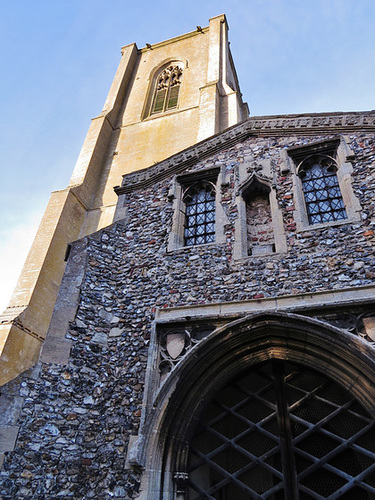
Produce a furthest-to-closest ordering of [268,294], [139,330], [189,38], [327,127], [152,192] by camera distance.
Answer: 1. [189,38]
2. [152,192]
3. [327,127]
4. [139,330]
5. [268,294]

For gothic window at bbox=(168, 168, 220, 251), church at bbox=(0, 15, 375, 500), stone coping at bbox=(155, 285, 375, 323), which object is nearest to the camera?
church at bbox=(0, 15, 375, 500)

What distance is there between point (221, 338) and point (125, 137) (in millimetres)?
14537

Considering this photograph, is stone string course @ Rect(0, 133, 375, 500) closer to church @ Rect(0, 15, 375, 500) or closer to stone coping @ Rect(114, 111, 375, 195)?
church @ Rect(0, 15, 375, 500)

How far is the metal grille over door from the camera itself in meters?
4.73

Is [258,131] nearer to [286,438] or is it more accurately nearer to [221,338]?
[221,338]

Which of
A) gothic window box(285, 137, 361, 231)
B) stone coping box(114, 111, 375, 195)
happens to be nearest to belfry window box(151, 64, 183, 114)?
stone coping box(114, 111, 375, 195)

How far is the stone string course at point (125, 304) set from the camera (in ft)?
16.0

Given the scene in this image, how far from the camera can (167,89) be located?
19859mm

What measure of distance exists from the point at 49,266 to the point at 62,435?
8.14m

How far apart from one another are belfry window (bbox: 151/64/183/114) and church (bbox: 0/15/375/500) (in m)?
11.9

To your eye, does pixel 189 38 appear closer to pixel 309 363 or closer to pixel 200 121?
pixel 200 121

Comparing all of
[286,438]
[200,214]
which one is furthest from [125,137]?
[286,438]

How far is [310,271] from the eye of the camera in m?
5.60

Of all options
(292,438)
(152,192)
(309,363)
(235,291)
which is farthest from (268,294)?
(152,192)
